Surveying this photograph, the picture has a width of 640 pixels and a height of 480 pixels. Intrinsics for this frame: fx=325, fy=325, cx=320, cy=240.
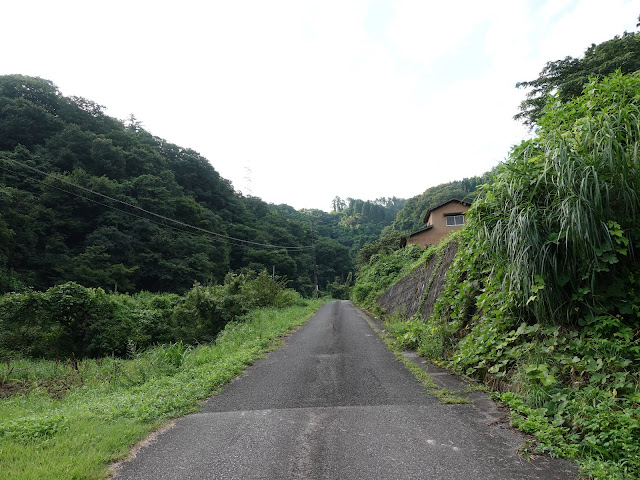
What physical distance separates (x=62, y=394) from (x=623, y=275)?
9.11 m

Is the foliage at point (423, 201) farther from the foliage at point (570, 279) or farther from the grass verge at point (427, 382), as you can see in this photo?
the foliage at point (570, 279)

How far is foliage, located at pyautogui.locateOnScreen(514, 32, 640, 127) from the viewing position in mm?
19125

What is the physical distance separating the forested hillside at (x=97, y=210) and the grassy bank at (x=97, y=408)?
13.8 m

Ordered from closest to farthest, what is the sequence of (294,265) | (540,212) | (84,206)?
1. (540,212)
2. (84,206)
3. (294,265)

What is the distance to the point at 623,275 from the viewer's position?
3705mm

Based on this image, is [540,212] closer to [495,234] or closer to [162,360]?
[495,234]

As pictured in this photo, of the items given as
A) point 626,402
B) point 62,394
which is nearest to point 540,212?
point 626,402

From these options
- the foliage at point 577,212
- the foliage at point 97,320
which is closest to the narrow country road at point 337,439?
the foliage at point 577,212

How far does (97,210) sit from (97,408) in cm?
Answer: 3224

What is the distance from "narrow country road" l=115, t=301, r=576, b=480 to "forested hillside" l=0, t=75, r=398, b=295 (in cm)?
1756

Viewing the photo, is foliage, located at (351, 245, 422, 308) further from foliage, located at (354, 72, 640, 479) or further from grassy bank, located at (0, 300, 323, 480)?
foliage, located at (354, 72, 640, 479)

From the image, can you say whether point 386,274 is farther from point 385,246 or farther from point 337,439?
point 337,439

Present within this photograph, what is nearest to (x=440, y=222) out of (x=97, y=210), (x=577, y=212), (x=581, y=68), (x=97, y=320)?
(x=581, y=68)

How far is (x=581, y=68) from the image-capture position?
71.1 feet
